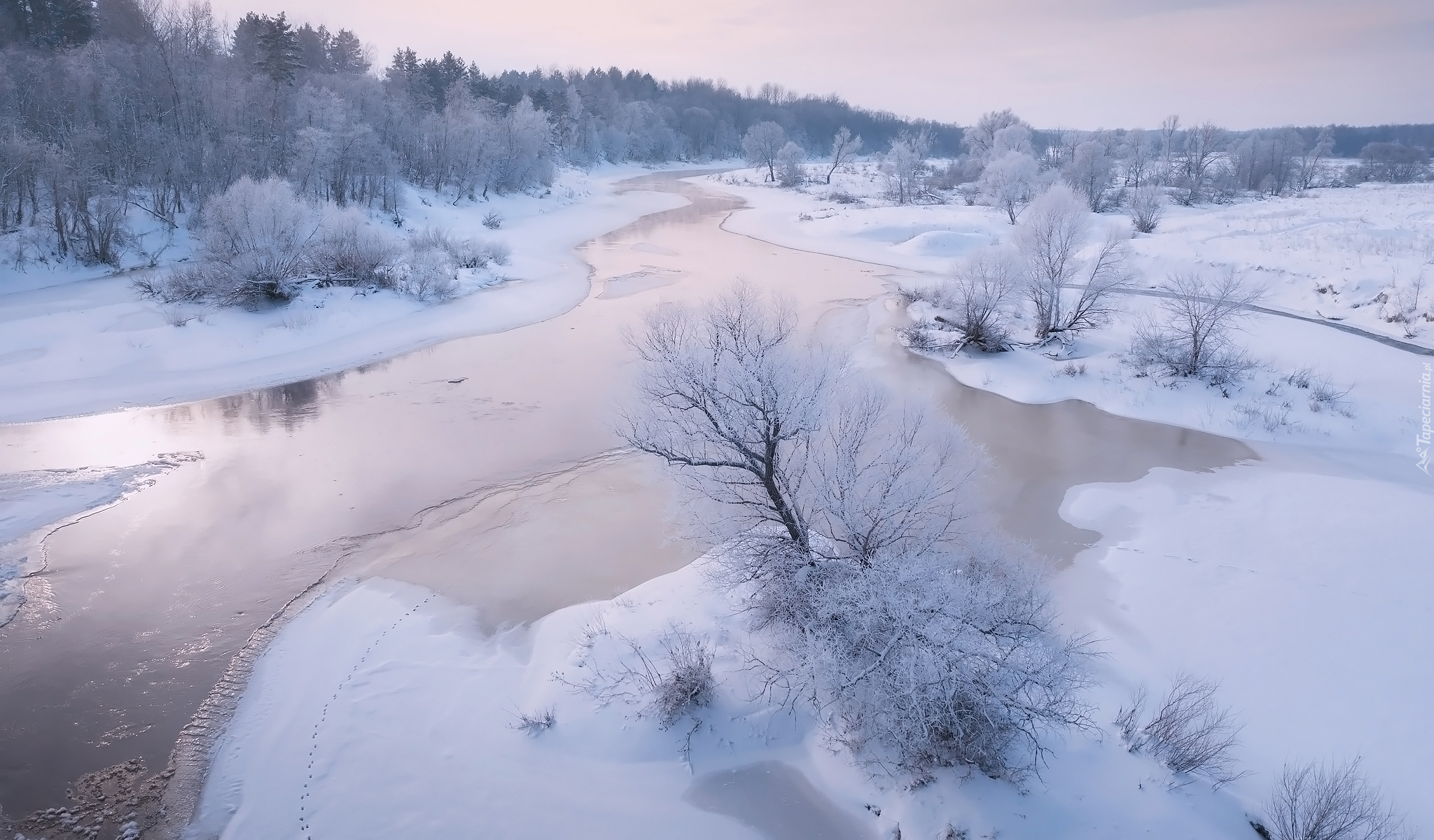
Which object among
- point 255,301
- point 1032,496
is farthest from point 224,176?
point 1032,496

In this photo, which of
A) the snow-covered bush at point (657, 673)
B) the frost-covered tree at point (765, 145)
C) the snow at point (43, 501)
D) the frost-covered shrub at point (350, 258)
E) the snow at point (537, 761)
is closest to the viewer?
the snow at point (537, 761)

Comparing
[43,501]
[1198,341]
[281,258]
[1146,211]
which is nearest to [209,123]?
[281,258]

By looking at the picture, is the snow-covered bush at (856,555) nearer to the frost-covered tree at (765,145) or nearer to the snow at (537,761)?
the snow at (537,761)

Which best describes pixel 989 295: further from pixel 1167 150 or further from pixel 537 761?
pixel 1167 150

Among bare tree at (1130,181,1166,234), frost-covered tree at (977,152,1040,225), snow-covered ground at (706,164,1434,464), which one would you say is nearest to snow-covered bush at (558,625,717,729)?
snow-covered ground at (706,164,1434,464)

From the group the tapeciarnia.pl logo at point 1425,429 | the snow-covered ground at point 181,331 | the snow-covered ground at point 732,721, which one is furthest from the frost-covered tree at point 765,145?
the snow-covered ground at point 732,721

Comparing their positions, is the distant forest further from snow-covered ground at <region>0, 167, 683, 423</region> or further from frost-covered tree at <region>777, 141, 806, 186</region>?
frost-covered tree at <region>777, 141, 806, 186</region>

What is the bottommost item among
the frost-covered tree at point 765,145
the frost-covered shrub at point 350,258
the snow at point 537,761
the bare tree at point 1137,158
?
the snow at point 537,761
